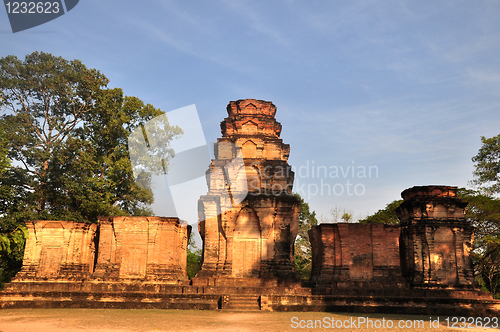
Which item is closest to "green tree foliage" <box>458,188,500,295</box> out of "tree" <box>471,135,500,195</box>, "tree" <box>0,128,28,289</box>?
"tree" <box>471,135,500,195</box>

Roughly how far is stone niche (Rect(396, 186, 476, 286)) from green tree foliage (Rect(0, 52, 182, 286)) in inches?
623

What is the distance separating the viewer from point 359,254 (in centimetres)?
1694

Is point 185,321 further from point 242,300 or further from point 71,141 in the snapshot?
point 71,141

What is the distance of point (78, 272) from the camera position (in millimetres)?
17797

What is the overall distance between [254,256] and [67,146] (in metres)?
13.8

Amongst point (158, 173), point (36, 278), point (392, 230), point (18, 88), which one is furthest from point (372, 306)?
point (18, 88)

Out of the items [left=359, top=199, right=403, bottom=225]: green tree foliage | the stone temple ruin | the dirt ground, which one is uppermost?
[left=359, top=199, right=403, bottom=225]: green tree foliage

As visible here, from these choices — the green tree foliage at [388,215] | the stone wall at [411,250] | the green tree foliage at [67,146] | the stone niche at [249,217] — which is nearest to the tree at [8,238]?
the green tree foliage at [67,146]

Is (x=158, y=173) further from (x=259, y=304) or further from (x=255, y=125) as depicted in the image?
(x=259, y=304)

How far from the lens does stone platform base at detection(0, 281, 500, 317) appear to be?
1452cm

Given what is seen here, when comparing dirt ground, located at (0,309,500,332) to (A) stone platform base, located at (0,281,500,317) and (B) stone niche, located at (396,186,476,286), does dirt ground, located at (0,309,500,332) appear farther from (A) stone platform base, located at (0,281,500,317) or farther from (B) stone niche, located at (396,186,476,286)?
(B) stone niche, located at (396,186,476,286)

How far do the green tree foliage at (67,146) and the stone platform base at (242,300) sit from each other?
7355mm

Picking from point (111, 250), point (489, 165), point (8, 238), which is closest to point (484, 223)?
point (489, 165)

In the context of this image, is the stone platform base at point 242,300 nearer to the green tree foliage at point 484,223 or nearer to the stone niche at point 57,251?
the stone niche at point 57,251
